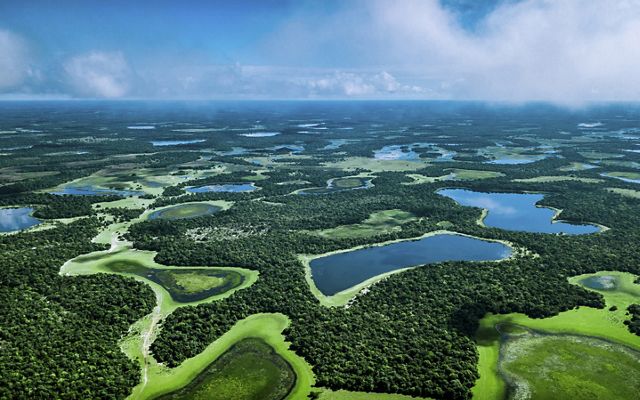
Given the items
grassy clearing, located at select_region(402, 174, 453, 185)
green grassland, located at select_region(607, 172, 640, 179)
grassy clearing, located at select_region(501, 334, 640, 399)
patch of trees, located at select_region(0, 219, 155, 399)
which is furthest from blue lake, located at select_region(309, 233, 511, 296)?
green grassland, located at select_region(607, 172, 640, 179)

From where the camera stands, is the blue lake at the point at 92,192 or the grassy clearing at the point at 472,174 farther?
the grassy clearing at the point at 472,174

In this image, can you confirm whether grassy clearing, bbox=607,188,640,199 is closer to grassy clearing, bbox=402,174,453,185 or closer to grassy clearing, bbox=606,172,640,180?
grassy clearing, bbox=606,172,640,180

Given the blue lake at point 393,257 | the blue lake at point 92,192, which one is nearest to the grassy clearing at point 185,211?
the blue lake at point 92,192

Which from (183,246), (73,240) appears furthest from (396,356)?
(73,240)

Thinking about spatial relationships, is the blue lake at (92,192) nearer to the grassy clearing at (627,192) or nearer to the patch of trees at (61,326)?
the patch of trees at (61,326)

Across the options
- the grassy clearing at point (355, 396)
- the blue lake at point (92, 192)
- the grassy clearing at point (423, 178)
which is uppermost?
the blue lake at point (92, 192)

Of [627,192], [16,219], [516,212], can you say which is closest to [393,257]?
[516,212]
